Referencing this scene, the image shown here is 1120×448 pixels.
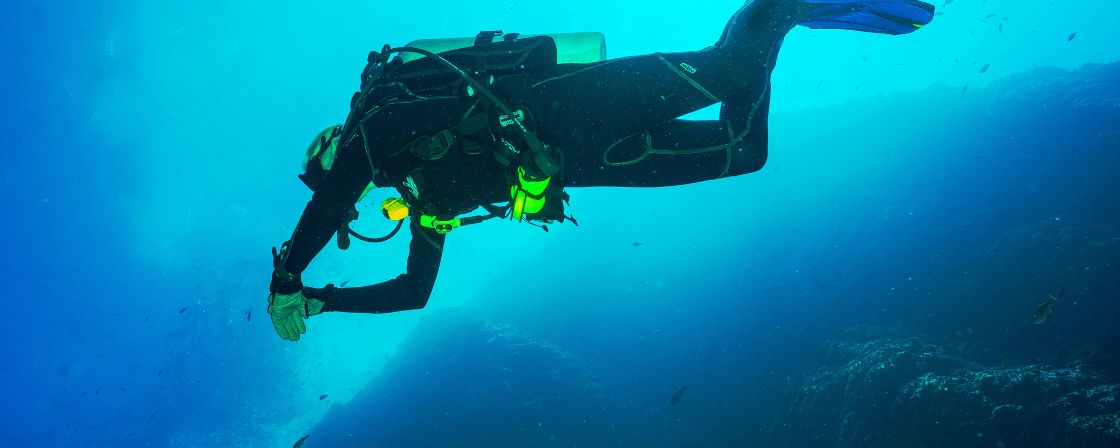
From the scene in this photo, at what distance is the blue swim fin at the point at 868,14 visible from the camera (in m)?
3.55

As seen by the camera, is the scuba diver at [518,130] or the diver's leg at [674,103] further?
the diver's leg at [674,103]

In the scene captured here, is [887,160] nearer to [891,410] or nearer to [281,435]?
[891,410]

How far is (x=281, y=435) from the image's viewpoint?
133ft

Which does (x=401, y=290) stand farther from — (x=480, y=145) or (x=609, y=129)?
(x=609, y=129)

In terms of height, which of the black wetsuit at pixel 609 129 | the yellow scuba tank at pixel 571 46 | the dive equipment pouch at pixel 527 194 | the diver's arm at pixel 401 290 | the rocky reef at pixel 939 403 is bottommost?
the rocky reef at pixel 939 403

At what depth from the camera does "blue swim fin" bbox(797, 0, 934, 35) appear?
11.6 ft

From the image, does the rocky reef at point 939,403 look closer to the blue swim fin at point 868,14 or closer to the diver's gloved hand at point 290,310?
the blue swim fin at point 868,14

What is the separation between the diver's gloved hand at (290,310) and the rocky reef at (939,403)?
961cm

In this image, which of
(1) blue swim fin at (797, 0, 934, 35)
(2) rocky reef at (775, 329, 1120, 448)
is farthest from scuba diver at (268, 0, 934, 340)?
(2) rocky reef at (775, 329, 1120, 448)

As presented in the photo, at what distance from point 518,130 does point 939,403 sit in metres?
9.96

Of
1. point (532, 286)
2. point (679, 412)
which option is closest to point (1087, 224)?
point (679, 412)

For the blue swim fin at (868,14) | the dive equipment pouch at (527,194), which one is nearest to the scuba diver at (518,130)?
the dive equipment pouch at (527,194)

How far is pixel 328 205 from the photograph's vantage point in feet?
8.05

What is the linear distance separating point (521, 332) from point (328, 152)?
2091 cm
